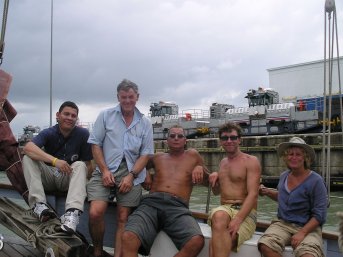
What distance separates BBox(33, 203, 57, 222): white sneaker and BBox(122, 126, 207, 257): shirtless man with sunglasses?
667 millimetres

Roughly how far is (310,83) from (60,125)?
99.7ft

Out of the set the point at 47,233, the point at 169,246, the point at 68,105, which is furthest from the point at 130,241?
the point at 68,105

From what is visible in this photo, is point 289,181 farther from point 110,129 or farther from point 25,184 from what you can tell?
point 25,184

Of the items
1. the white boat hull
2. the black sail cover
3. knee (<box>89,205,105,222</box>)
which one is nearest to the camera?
the white boat hull

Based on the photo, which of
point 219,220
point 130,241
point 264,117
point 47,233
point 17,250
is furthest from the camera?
point 264,117

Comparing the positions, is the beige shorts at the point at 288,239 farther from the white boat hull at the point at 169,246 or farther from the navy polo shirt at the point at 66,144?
the navy polo shirt at the point at 66,144

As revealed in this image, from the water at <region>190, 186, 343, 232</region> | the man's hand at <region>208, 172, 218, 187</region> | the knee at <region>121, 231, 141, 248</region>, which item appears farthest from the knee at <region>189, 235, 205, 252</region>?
the water at <region>190, 186, 343, 232</region>

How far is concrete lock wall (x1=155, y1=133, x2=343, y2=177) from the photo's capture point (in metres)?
16.1

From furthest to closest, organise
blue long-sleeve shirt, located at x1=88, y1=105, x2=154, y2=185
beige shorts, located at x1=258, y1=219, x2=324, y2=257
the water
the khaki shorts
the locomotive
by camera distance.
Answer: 1. the locomotive
2. the water
3. blue long-sleeve shirt, located at x1=88, y1=105, x2=154, y2=185
4. the khaki shorts
5. beige shorts, located at x1=258, y1=219, x2=324, y2=257

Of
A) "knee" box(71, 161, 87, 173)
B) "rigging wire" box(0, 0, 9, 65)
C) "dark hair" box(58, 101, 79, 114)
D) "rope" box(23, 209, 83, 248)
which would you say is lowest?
"rope" box(23, 209, 83, 248)

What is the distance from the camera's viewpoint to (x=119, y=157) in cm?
376

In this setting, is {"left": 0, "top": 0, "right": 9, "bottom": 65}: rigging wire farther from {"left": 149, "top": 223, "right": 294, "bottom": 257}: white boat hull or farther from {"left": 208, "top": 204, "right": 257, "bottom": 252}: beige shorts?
{"left": 208, "top": 204, "right": 257, "bottom": 252}: beige shorts

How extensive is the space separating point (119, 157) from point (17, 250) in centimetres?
132

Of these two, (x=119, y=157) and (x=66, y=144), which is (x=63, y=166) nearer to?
(x=66, y=144)
